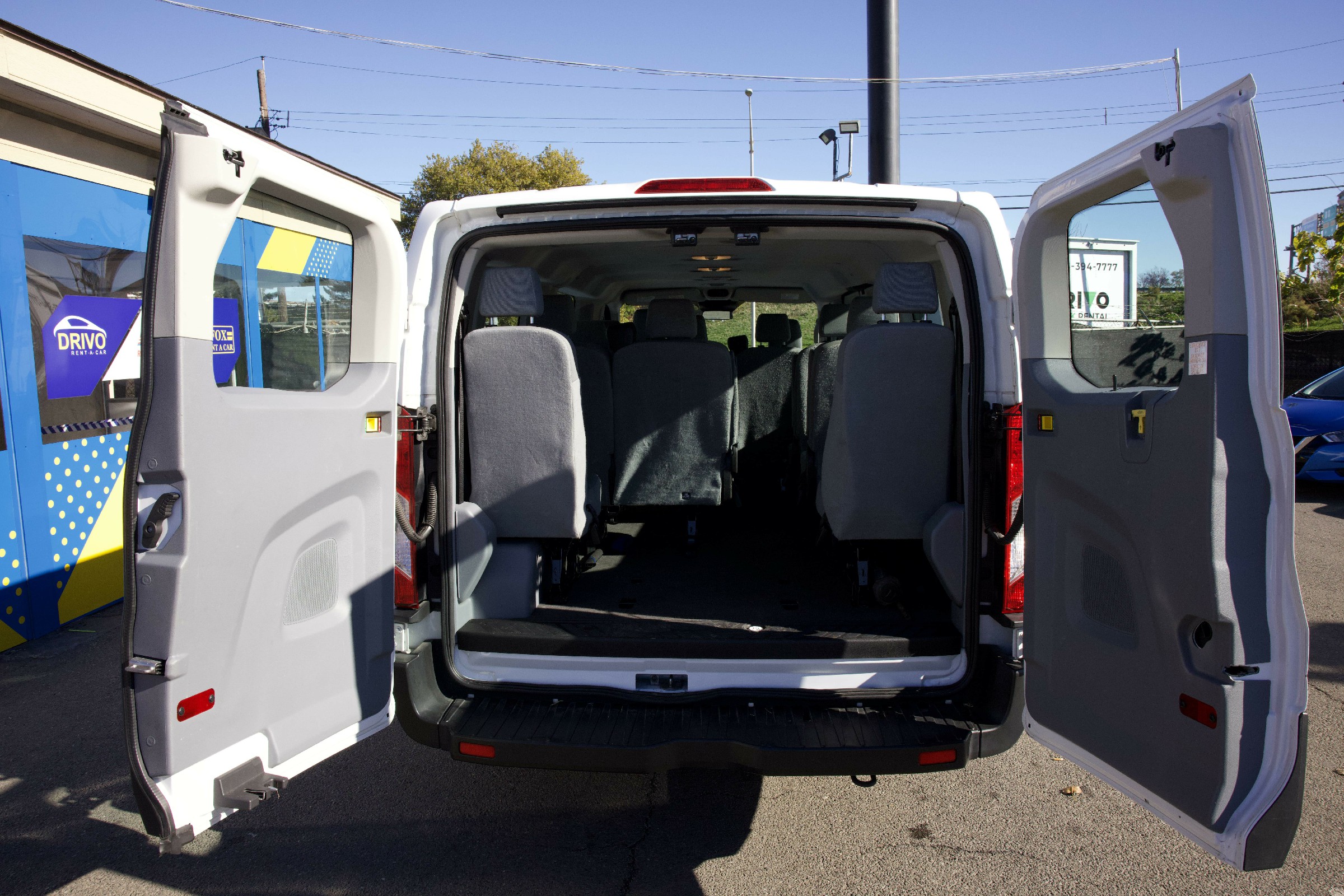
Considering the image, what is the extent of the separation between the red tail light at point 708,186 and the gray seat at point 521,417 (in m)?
0.61

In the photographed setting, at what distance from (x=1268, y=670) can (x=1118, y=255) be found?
9256 millimetres

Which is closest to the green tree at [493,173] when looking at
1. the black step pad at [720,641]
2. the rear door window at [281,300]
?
the rear door window at [281,300]

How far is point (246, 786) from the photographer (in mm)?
1909

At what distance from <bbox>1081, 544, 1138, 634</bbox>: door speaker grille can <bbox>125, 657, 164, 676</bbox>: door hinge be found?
84.7 inches

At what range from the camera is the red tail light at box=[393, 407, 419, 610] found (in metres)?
2.50

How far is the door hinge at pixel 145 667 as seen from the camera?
67.3 inches

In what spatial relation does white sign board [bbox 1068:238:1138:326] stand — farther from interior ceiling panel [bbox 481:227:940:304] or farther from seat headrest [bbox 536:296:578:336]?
seat headrest [bbox 536:296:578:336]

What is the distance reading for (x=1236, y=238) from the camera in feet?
5.18

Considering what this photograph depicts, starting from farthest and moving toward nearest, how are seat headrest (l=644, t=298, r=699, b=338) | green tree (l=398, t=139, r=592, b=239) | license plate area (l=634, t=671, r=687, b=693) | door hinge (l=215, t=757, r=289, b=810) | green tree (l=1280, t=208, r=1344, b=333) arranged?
green tree (l=398, t=139, r=592, b=239) < green tree (l=1280, t=208, r=1344, b=333) < seat headrest (l=644, t=298, r=699, b=338) < license plate area (l=634, t=671, r=687, b=693) < door hinge (l=215, t=757, r=289, b=810)

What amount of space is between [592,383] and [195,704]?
8.65 feet

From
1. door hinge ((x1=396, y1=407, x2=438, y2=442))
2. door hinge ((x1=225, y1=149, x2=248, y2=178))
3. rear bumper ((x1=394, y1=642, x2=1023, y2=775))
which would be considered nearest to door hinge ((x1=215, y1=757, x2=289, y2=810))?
rear bumper ((x1=394, y1=642, x2=1023, y2=775))

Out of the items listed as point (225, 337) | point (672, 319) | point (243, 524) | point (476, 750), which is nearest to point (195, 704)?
point (243, 524)

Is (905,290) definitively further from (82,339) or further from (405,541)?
(82,339)

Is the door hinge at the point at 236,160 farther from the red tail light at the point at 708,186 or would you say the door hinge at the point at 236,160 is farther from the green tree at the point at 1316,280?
the green tree at the point at 1316,280
